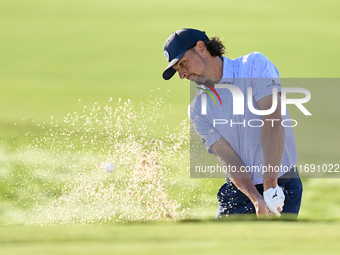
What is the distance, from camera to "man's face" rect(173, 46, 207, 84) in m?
2.75

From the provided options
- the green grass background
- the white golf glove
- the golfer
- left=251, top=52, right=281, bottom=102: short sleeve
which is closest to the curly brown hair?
the golfer

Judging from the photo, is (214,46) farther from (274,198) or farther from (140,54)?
(140,54)

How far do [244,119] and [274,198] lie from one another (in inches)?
14.6

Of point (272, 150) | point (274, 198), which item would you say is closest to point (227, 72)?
point (272, 150)

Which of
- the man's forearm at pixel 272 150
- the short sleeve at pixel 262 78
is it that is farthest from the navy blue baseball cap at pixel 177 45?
the man's forearm at pixel 272 150

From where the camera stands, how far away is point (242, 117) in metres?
2.78

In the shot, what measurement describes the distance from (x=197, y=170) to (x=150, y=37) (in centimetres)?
422

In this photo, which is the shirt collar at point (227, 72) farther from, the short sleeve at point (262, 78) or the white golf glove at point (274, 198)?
the white golf glove at point (274, 198)

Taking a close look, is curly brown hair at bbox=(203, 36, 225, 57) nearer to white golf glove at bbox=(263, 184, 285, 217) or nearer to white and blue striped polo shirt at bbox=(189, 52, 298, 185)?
white and blue striped polo shirt at bbox=(189, 52, 298, 185)

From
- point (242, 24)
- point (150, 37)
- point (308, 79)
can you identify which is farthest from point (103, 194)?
point (242, 24)

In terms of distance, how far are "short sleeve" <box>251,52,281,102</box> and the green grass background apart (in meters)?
0.68

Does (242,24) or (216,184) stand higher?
(242,24)

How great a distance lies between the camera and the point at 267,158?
105 inches

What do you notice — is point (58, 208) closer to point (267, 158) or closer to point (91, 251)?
point (267, 158)
